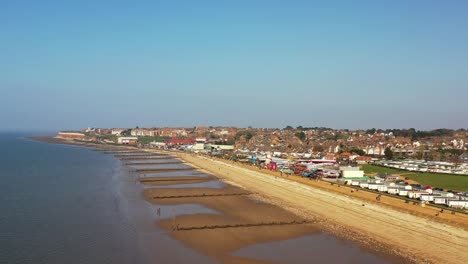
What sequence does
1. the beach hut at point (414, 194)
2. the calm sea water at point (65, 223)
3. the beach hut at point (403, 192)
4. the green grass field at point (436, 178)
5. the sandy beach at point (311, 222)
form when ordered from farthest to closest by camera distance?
the green grass field at point (436, 178)
the beach hut at point (403, 192)
the beach hut at point (414, 194)
the sandy beach at point (311, 222)
the calm sea water at point (65, 223)

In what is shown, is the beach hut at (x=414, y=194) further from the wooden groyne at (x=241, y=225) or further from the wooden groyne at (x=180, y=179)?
the wooden groyne at (x=180, y=179)

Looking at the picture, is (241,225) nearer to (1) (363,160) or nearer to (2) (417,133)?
(1) (363,160)

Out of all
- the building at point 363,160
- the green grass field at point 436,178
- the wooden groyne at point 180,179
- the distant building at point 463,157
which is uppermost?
the distant building at point 463,157

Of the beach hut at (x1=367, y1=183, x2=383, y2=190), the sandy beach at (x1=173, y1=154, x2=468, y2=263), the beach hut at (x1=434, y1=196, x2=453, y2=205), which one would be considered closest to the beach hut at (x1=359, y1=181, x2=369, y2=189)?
the beach hut at (x1=367, y1=183, x2=383, y2=190)

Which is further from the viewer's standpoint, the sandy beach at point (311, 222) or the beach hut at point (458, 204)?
the beach hut at point (458, 204)

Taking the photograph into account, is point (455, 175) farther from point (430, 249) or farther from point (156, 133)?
point (156, 133)

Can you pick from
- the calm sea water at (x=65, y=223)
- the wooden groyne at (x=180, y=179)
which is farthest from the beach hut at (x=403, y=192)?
the calm sea water at (x=65, y=223)

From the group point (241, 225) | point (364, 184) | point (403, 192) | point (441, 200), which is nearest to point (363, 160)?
point (364, 184)
